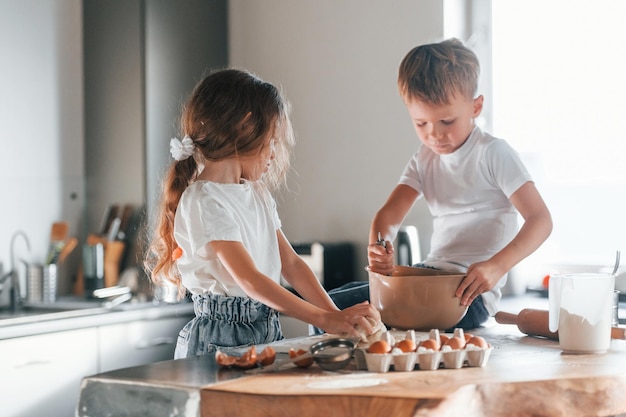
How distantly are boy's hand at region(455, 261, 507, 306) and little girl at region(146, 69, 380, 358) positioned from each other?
253mm

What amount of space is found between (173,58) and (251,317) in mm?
1690

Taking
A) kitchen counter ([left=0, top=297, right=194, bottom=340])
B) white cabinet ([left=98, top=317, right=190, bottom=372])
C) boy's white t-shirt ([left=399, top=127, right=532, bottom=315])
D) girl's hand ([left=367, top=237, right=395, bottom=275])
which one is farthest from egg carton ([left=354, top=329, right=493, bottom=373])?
white cabinet ([left=98, top=317, right=190, bottom=372])

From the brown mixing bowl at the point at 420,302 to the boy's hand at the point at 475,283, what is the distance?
11mm

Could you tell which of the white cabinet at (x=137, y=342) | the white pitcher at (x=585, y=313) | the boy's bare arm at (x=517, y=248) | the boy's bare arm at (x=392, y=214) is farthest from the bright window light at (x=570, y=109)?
the white pitcher at (x=585, y=313)

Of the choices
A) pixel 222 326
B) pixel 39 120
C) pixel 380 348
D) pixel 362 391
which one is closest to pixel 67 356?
pixel 39 120

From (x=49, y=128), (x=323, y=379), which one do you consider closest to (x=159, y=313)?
(x=49, y=128)

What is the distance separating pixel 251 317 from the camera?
167 centimetres

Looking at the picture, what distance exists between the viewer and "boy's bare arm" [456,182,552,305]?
158 cm

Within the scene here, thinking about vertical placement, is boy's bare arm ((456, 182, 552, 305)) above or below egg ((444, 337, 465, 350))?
above

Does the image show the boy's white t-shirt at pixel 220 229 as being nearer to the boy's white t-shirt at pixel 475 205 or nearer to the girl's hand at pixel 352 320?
the girl's hand at pixel 352 320

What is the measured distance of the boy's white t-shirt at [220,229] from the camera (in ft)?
5.04

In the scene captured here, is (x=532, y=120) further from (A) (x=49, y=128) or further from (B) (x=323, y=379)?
(B) (x=323, y=379)

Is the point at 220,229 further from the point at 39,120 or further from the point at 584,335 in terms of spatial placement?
the point at 39,120

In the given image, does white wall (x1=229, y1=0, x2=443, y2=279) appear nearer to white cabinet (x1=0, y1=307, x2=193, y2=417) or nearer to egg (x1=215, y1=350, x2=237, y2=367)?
white cabinet (x1=0, y1=307, x2=193, y2=417)
